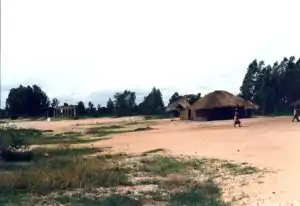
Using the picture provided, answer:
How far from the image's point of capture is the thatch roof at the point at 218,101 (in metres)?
61.5

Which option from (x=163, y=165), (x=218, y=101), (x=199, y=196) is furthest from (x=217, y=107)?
(x=199, y=196)

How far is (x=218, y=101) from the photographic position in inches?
2448

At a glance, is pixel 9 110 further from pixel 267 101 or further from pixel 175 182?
pixel 175 182

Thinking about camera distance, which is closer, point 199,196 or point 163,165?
point 199,196

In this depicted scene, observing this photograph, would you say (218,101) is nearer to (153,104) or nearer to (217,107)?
(217,107)

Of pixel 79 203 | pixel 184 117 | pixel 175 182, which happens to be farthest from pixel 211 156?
pixel 184 117

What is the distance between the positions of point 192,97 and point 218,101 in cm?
1210

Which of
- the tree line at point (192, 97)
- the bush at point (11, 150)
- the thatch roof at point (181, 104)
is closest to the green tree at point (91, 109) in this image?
the tree line at point (192, 97)

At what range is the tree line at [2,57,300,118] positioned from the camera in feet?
252

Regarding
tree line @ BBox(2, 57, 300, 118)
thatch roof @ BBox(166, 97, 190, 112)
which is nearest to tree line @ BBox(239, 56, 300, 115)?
tree line @ BBox(2, 57, 300, 118)

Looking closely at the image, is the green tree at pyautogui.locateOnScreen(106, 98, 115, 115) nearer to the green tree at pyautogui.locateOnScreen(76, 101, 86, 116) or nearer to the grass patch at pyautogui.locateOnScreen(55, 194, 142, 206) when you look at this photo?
the green tree at pyautogui.locateOnScreen(76, 101, 86, 116)

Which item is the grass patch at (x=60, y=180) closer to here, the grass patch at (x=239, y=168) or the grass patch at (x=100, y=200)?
the grass patch at (x=100, y=200)

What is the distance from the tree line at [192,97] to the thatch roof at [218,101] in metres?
6.89

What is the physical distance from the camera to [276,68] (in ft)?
259
